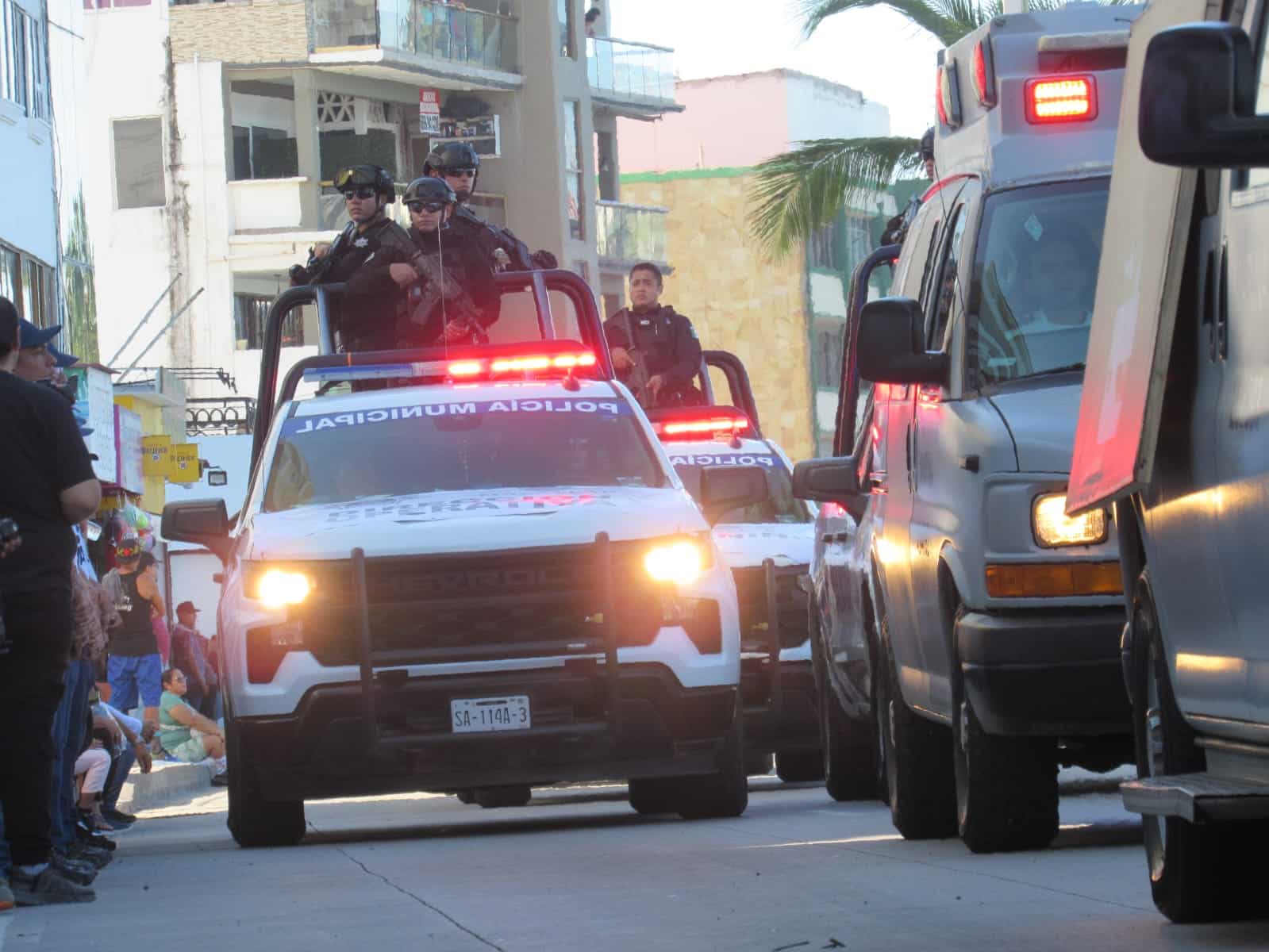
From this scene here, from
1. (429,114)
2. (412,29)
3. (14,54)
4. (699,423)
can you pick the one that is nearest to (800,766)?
(699,423)

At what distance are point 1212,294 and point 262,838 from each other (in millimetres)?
6861

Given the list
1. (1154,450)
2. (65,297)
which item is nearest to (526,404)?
(1154,450)

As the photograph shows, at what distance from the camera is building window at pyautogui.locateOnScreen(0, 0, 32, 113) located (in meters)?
31.3

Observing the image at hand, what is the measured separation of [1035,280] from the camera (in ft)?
31.1

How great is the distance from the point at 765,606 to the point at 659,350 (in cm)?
437

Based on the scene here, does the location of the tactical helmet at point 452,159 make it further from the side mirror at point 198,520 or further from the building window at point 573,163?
the building window at point 573,163

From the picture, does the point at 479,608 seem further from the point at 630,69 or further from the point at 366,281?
the point at 630,69

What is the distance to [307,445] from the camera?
12977 millimetres

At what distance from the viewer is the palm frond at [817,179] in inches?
1232

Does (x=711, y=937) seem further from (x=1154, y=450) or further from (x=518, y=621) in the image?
(x=518, y=621)

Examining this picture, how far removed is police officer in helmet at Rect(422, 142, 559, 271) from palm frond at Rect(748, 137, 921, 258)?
48.7 feet

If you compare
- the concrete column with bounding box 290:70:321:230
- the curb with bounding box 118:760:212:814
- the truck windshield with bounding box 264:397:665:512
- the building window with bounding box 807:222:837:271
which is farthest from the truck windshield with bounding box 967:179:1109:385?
the building window with bounding box 807:222:837:271

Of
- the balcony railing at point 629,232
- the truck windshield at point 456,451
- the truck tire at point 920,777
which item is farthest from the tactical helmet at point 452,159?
the balcony railing at point 629,232

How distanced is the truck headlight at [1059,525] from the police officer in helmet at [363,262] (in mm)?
7119
